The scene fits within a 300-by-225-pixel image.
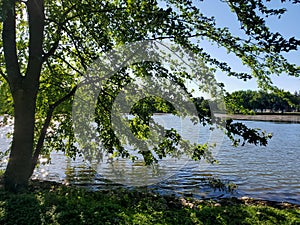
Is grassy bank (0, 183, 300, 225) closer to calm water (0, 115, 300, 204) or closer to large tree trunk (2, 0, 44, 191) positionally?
large tree trunk (2, 0, 44, 191)

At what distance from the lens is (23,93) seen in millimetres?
7801

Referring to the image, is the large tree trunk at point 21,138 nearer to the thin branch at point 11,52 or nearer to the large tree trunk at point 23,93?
the large tree trunk at point 23,93

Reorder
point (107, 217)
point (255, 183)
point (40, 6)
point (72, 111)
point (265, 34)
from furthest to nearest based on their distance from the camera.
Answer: point (255, 183) < point (72, 111) < point (40, 6) < point (265, 34) < point (107, 217)

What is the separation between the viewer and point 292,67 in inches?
287

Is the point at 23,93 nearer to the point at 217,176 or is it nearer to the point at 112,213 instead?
the point at 112,213

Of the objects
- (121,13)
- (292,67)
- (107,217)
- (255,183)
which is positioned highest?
(121,13)

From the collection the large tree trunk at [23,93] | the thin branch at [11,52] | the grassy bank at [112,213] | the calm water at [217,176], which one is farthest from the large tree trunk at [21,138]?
the calm water at [217,176]

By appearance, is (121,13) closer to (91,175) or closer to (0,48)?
(0,48)

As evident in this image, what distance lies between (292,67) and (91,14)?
502 centimetres

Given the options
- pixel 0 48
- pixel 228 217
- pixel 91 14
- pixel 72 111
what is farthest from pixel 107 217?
pixel 0 48

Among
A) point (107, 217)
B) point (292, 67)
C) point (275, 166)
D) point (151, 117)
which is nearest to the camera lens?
point (107, 217)

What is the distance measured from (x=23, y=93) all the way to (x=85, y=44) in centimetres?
238

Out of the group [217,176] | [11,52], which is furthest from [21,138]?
[217,176]

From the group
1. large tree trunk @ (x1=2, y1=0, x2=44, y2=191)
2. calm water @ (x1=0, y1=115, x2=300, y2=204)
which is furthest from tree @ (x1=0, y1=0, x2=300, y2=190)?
calm water @ (x1=0, y1=115, x2=300, y2=204)
